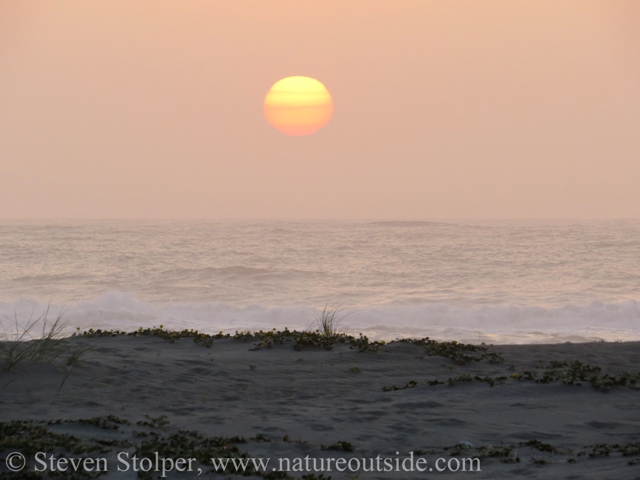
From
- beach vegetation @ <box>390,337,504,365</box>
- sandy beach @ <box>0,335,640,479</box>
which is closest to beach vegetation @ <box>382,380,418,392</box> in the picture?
sandy beach @ <box>0,335,640,479</box>

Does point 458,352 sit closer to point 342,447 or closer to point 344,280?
point 342,447

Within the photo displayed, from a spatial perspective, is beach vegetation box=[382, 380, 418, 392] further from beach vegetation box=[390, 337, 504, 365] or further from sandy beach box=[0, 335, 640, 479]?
beach vegetation box=[390, 337, 504, 365]

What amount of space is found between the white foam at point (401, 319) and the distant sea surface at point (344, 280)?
0.06 meters

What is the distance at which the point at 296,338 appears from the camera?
11141 millimetres

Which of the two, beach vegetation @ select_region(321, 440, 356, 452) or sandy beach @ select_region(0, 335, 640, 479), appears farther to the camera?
beach vegetation @ select_region(321, 440, 356, 452)

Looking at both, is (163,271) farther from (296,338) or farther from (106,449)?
(106,449)

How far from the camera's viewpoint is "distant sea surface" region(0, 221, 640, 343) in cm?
1902

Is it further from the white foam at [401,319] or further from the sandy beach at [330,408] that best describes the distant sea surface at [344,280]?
the sandy beach at [330,408]

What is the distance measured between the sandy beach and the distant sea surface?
13.4ft
